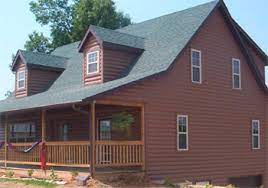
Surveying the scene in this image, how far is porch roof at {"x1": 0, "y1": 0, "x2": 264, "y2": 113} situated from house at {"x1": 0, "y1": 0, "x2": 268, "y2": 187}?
0.25 feet

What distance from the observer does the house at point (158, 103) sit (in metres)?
21.5

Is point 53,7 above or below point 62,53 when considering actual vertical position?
above

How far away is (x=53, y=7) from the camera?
50750mm

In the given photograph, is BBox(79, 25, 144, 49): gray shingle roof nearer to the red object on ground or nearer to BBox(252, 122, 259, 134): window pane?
the red object on ground

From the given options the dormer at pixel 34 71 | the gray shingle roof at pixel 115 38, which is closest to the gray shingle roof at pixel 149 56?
the gray shingle roof at pixel 115 38

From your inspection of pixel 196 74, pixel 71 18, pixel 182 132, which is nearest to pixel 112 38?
pixel 196 74

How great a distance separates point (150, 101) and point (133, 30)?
29.2 feet

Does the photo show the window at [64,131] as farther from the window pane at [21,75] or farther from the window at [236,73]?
the window at [236,73]

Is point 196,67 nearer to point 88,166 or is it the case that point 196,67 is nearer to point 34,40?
point 88,166

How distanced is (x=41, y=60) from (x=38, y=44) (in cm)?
1788

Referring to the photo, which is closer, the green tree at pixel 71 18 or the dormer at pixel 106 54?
the dormer at pixel 106 54

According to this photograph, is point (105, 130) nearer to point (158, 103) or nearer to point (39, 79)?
point (158, 103)

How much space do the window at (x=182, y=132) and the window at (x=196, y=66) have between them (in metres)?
2.03

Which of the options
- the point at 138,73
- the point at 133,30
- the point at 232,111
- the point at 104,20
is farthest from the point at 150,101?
the point at 104,20
